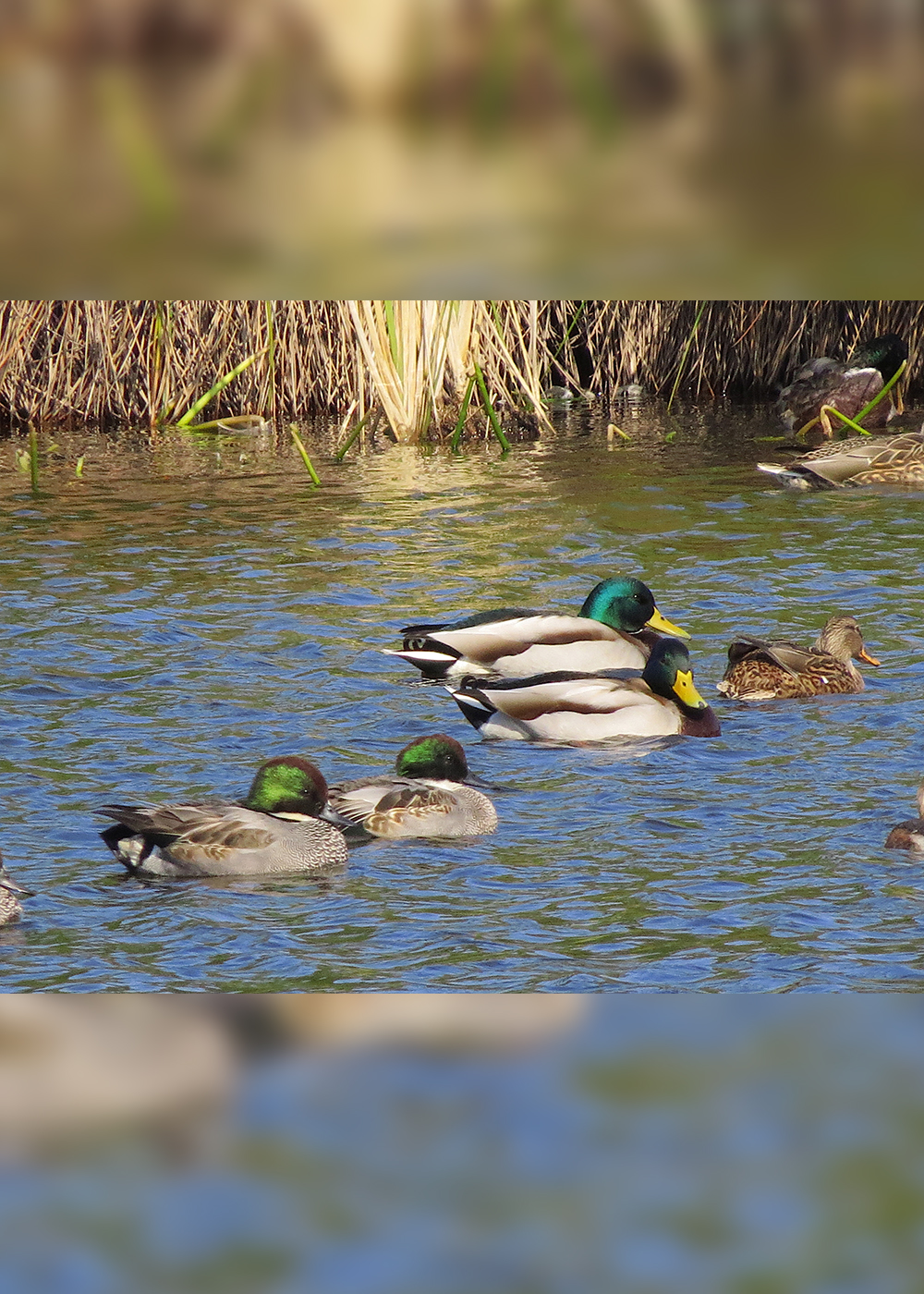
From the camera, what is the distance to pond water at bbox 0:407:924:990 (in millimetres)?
5008

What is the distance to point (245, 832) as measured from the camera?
19.0 feet

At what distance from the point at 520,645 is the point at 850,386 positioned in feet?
27.2

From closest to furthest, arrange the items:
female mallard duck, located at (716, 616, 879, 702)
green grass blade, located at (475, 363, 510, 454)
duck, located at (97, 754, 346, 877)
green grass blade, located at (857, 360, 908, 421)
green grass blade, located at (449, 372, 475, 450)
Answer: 1. duck, located at (97, 754, 346, 877)
2. female mallard duck, located at (716, 616, 879, 702)
3. green grass blade, located at (475, 363, 510, 454)
4. green grass blade, located at (449, 372, 475, 450)
5. green grass blade, located at (857, 360, 908, 421)

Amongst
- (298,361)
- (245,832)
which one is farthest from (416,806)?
(298,361)

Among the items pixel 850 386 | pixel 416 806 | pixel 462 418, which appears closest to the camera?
pixel 416 806

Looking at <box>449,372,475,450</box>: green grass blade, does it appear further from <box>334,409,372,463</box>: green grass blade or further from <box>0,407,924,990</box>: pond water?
<box>334,409,372,463</box>: green grass blade

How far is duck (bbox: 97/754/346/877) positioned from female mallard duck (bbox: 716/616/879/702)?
2479mm
